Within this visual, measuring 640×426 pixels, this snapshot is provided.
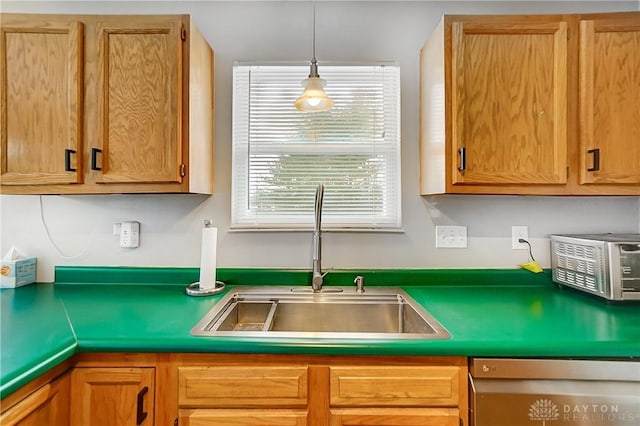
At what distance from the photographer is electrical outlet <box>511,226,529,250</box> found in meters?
1.69

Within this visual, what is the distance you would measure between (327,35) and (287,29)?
0.68ft

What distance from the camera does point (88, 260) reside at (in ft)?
5.58

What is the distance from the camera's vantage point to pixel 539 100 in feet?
4.47

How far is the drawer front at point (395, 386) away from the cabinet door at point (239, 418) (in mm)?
125

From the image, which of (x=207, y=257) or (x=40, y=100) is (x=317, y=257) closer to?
(x=207, y=257)

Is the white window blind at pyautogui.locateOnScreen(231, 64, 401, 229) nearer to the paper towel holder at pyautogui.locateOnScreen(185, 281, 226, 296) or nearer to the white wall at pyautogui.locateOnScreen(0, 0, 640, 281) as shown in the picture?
the white wall at pyautogui.locateOnScreen(0, 0, 640, 281)

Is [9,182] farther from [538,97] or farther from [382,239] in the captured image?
[538,97]

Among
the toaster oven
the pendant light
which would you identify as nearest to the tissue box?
the pendant light

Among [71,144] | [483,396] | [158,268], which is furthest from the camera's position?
[158,268]

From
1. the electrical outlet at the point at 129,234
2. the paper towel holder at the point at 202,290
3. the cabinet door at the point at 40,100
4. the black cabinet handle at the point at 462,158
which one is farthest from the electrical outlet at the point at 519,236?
the cabinet door at the point at 40,100

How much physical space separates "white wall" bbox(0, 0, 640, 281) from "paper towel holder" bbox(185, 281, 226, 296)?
15 cm

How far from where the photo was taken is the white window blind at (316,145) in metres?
1.72

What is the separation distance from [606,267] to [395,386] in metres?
1.00

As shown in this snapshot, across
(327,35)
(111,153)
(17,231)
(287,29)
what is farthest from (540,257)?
(17,231)
